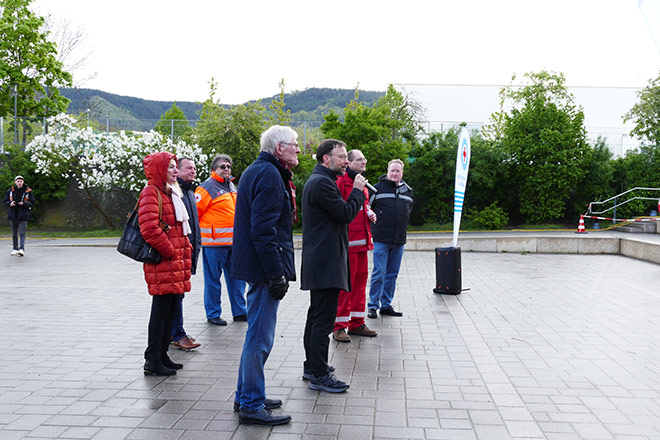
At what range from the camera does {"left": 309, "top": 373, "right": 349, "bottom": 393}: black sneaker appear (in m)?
4.31

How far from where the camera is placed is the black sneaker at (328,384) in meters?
4.31

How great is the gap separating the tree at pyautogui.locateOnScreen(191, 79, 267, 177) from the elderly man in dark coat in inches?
735

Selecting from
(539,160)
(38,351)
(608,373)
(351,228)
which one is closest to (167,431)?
(38,351)

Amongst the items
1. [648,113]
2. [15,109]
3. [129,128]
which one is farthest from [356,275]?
[15,109]

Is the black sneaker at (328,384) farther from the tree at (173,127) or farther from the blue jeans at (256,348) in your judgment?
the tree at (173,127)

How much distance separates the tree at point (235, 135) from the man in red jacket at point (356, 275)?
677 inches

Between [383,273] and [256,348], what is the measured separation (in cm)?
346

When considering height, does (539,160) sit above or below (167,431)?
above

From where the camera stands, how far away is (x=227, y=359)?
5199 mm

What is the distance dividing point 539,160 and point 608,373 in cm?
1869

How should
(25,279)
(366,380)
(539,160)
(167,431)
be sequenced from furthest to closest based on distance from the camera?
(539,160)
(25,279)
(366,380)
(167,431)

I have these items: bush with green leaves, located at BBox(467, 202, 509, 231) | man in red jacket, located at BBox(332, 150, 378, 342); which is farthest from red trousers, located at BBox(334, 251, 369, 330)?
bush with green leaves, located at BBox(467, 202, 509, 231)

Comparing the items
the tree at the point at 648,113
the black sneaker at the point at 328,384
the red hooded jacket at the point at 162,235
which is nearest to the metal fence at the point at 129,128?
the tree at the point at 648,113

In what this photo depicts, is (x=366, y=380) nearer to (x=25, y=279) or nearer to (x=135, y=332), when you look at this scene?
(x=135, y=332)
